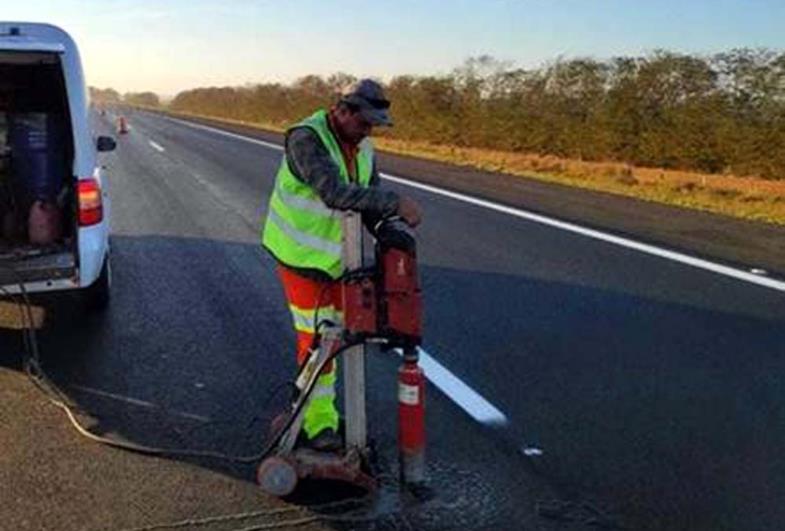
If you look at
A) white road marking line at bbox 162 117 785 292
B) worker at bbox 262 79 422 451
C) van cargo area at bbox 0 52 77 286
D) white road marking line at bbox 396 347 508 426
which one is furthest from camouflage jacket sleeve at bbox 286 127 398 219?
white road marking line at bbox 162 117 785 292

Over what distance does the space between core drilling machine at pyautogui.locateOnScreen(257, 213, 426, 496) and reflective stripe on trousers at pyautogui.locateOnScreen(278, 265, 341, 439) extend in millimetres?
86

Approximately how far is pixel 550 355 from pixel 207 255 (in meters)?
4.75

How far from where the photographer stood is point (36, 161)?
24.3 feet

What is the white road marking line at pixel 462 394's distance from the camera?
5.13m

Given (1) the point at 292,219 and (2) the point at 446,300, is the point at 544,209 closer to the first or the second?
(2) the point at 446,300

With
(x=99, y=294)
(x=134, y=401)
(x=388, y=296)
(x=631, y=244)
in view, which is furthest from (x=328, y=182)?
(x=631, y=244)

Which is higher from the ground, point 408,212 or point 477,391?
point 408,212

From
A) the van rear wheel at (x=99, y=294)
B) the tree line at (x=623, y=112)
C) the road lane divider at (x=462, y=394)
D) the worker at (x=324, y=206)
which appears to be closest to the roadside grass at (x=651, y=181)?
the tree line at (x=623, y=112)

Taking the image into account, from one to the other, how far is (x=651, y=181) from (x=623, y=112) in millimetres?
5586

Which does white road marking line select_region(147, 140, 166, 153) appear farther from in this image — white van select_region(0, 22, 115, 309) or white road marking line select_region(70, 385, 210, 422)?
white road marking line select_region(70, 385, 210, 422)

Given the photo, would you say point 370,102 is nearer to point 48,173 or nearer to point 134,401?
point 134,401

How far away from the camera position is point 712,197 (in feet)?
51.9

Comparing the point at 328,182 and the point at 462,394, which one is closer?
the point at 328,182

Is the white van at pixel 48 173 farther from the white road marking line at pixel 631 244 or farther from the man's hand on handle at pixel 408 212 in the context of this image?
the white road marking line at pixel 631 244
